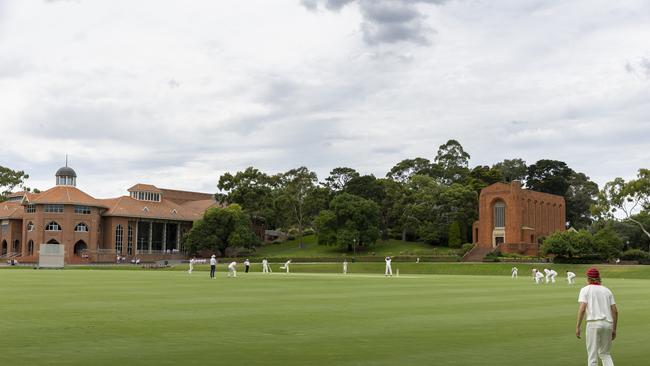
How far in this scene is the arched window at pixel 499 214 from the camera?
104188 millimetres

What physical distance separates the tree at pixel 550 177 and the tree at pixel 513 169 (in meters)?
2.31

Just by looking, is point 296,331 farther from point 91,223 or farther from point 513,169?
point 513,169

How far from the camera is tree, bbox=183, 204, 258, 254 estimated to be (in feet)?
365

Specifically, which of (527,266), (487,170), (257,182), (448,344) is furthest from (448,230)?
(448,344)

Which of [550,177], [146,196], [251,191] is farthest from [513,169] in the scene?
[146,196]

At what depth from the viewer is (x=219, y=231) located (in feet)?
367

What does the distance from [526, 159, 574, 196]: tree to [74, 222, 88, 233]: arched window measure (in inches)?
3250

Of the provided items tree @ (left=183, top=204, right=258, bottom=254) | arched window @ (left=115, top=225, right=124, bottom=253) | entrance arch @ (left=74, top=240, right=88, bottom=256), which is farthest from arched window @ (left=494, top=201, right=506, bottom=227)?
entrance arch @ (left=74, top=240, right=88, bottom=256)

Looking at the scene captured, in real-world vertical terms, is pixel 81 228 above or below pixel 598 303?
above

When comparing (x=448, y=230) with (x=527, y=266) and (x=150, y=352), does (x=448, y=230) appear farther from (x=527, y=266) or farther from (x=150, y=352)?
(x=150, y=352)

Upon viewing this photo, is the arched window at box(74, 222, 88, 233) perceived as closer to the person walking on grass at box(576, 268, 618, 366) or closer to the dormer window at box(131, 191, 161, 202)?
the dormer window at box(131, 191, 161, 202)

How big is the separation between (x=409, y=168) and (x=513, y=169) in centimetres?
2126

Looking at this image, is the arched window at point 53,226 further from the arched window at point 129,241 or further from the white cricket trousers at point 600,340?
the white cricket trousers at point 600,340

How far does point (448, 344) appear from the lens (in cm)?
1430
